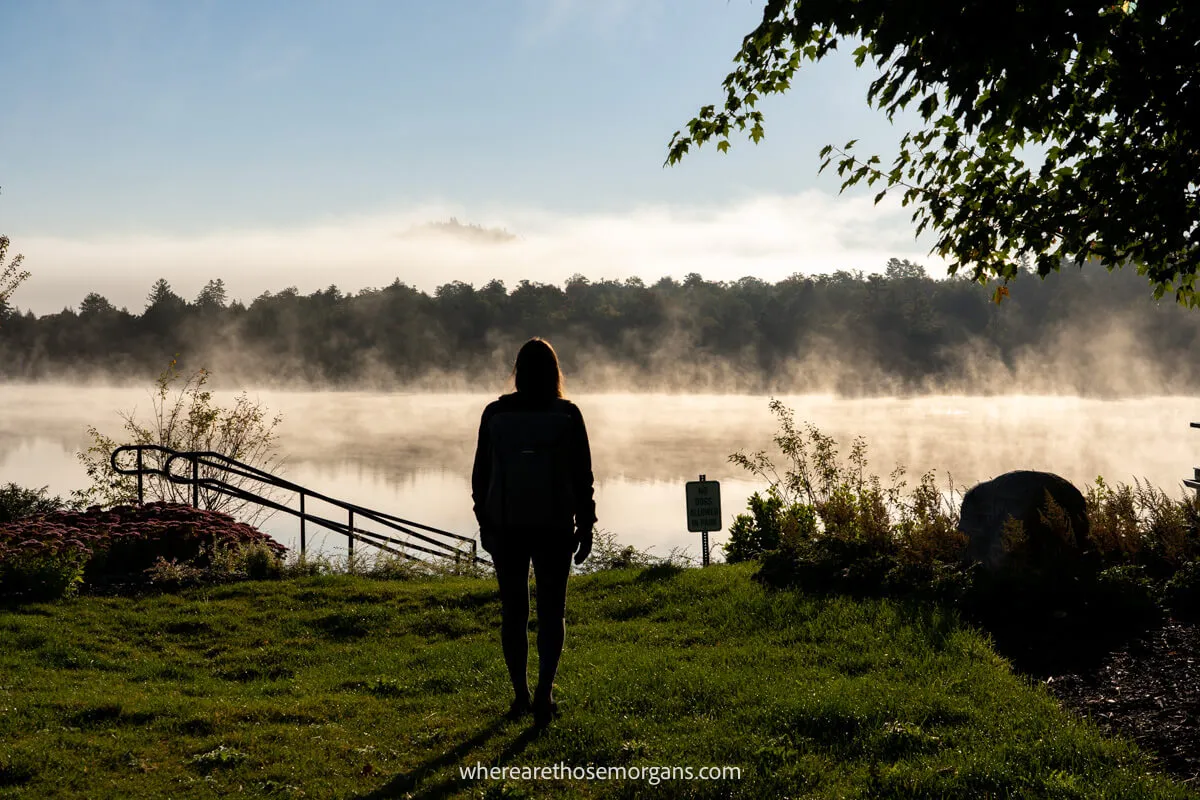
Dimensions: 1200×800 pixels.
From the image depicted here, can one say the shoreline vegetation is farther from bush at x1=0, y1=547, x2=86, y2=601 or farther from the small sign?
the small sign

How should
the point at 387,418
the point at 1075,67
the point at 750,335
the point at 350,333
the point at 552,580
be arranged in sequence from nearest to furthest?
the point at 552,580 → the point at 1075,67 → the point at 387,418 → the point at 350,333 → the point at 750,335

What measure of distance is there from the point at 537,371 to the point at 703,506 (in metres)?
7.60

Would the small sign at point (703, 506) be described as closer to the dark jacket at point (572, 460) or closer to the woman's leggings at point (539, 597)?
the woman's leggings at point (539, 597)

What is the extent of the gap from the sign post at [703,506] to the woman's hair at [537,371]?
7377 mm

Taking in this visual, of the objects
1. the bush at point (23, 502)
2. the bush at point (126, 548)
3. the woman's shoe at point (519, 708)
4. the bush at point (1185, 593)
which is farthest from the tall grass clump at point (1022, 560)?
the bush at point (23, 502)

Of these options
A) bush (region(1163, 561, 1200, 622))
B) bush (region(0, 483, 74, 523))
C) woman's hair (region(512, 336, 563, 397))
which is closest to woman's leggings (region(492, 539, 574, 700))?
woman's hair (region(512, 336, 563, 397))

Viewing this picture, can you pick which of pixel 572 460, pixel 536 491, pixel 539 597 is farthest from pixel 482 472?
pixel 539 597

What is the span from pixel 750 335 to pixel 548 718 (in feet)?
215

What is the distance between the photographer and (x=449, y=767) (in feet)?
18.0

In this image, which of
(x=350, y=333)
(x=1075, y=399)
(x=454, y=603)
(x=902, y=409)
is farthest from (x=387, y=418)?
(x=1075, y=399)

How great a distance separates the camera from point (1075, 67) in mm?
6879

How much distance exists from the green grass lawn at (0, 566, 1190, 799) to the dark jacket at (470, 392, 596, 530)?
1.36 m

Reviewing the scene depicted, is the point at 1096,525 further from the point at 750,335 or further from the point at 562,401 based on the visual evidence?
the point at 750,335

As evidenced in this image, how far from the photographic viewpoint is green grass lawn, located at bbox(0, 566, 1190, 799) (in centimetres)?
524
